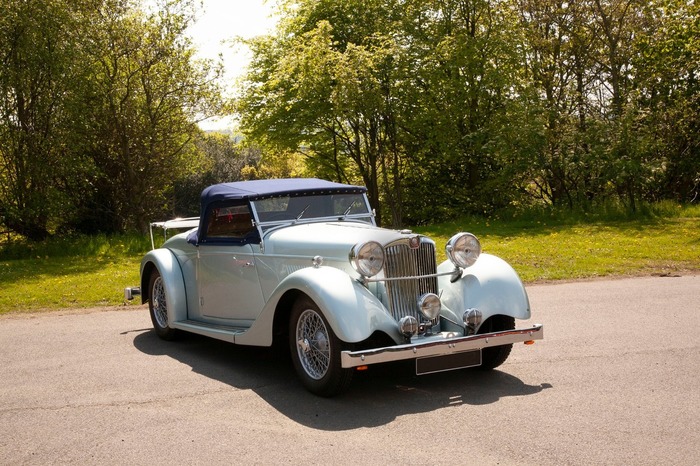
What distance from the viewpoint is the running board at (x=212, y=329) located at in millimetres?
7035

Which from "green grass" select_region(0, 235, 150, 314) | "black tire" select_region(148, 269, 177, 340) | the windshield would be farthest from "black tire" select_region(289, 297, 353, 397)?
"green grass" select_region(0, 235, 150, 314)

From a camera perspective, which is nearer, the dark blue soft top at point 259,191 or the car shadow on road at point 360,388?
the car shadow on road at point 360,388

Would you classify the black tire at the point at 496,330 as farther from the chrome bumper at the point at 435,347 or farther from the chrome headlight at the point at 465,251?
the chrome headlight at the point at 465,251

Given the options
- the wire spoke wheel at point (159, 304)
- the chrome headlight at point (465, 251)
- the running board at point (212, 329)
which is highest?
the chrome headlight at point (465, 251)

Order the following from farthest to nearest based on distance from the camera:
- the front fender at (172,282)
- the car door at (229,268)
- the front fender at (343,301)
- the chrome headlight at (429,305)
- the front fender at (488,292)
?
the front fender at (172,282) < the car door at (229,268) < the front fender at (488,292) < the chrome headlight at (429,305) < the front fender at (343,301)

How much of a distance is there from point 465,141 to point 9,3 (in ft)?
41.6

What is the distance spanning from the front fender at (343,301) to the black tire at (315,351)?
148 mm

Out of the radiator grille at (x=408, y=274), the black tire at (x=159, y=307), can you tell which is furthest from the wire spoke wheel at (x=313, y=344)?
the black tire at (x=159, y=307)

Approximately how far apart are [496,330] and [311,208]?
2.25 m

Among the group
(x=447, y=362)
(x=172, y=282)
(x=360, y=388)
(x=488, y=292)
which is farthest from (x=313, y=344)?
(x=172, y=282)

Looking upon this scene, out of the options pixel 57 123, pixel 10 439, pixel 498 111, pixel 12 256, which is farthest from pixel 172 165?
pixel 10 439

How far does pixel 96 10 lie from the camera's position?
66.1 ft

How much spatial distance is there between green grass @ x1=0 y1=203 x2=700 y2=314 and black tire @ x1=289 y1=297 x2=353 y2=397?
611 cm

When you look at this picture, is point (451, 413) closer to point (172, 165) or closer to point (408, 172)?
point (172, 165)
